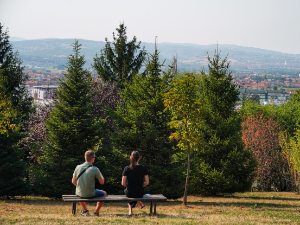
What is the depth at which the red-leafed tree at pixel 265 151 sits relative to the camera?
2839 cm

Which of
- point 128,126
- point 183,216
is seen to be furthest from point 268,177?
point 183,216

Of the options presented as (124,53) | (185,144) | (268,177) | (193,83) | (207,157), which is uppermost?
(124,53)

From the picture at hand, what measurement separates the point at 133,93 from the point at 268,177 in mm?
16242

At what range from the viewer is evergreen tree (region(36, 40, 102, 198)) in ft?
53.5

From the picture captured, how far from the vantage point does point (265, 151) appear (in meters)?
28.7

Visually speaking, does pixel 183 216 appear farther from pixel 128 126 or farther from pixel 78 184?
pixel 128 126

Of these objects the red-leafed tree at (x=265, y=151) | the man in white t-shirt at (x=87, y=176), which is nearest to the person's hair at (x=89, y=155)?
the man in white t-shirt at (x=87, y=176)

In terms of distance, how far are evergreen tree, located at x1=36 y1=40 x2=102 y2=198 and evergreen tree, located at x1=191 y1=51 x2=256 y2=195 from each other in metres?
5.38

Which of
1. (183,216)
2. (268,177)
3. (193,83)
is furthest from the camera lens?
(268,177)

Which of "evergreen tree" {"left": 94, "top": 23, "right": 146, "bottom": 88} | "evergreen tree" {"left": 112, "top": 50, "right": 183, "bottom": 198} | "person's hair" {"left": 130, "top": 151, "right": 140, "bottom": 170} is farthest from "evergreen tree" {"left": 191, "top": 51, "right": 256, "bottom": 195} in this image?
"evergreen tree" {"left": 94, "top": 23, "right": 146, "bottom": 88}

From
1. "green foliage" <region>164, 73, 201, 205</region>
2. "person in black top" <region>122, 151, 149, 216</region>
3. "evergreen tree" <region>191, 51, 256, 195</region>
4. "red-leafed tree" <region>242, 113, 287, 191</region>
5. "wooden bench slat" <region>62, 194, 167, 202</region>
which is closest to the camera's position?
"wooden bench slat" <region>62, 194, 167, 202</region>

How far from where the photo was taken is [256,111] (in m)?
33.4

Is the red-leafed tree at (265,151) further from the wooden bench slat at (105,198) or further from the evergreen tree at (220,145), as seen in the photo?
the wooden bench slat at (105,198)

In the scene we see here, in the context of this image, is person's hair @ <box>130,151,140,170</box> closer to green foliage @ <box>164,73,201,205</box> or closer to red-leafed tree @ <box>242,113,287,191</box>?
green foliage @ <box>164,73,201,205</box>
